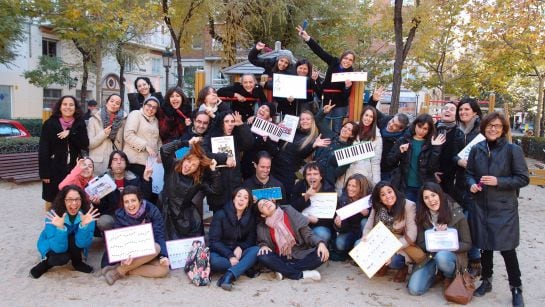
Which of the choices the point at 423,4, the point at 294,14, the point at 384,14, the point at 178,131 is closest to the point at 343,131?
the point at 178,131

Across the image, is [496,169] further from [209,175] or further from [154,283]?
[154,283]

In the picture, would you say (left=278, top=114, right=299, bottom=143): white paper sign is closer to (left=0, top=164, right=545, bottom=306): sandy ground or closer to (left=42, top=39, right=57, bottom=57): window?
(left=0, top=164, right=545, bottom=306): sandy ground

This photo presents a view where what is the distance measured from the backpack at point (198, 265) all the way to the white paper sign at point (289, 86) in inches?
107

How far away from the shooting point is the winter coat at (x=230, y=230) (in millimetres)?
5160

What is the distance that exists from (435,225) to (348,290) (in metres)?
1.20

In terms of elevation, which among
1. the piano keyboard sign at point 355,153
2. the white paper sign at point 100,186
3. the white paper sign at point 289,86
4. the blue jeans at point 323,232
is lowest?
the blue jeans at point 323,232

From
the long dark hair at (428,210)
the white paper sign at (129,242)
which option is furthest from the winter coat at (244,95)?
the long dark hair at (428,210)

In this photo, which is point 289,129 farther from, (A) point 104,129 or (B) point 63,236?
(B) point 63,236

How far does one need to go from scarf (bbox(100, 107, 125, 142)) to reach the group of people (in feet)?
0.05

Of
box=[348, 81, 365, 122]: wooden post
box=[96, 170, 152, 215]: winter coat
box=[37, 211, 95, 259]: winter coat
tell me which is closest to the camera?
box=[37, 211, 95, 259]: winter coat

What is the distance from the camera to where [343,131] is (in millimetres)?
6004

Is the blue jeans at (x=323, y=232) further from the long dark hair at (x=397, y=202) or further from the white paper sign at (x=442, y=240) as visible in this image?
the white paper sign at (x=442, y=240)

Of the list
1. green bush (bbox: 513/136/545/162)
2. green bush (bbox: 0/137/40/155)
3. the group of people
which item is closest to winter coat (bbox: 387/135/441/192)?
the group of people

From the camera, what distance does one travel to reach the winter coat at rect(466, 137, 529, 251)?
446 cm
